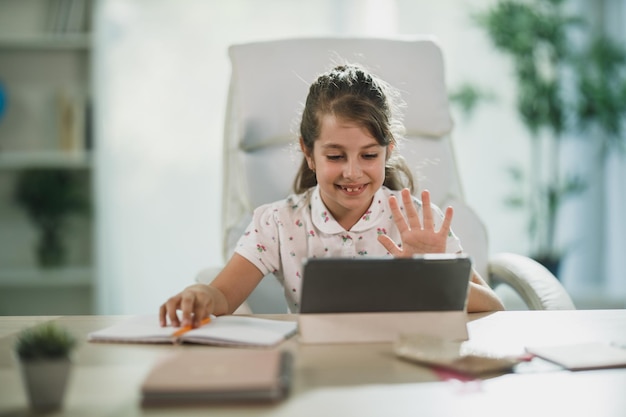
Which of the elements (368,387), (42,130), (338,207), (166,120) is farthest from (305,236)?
(42,130)

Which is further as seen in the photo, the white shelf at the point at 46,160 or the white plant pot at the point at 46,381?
the white shelf at the point at 46,160

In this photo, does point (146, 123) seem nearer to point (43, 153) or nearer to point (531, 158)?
point (43, 153)

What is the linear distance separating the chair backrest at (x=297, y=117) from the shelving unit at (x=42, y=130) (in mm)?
1546

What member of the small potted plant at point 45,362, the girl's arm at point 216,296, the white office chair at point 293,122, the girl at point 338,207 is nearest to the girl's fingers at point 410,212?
the girl at point 338,207

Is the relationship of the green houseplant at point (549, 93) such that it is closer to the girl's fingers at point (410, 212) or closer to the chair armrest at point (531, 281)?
the chair armrest at point (531, 281)

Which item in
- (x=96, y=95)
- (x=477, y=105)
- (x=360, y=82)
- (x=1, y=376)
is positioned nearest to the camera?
(x=1, y=376)

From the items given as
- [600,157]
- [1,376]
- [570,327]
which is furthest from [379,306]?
[600,157]

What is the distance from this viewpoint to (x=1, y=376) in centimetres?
95

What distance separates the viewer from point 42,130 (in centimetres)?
334

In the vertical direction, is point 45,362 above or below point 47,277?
above

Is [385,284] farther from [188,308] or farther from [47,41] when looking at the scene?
[47,41]

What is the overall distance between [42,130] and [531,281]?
241cm

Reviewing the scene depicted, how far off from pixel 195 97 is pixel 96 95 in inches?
15.8

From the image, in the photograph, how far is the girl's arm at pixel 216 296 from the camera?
1188 mm
